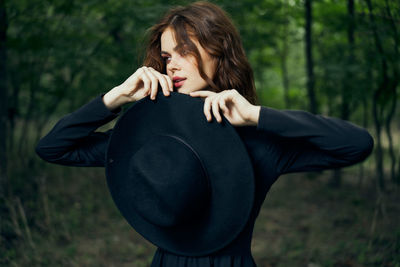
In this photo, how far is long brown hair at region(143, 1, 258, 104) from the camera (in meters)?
1.45

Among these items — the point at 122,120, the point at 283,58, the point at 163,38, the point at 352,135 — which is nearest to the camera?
the point at 352,135

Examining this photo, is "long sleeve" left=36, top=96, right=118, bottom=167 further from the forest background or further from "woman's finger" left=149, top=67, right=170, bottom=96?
the forest background

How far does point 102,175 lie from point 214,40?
6272mm

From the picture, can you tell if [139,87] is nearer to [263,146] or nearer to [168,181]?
[168,181]

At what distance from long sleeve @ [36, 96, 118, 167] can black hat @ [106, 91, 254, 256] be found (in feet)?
0.43

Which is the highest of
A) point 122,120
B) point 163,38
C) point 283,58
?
point 163,38

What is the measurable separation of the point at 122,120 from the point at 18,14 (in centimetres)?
397

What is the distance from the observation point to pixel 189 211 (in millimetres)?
1312

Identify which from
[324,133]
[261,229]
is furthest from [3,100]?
[324,133]

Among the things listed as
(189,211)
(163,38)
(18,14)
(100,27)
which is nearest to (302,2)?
(100,27)

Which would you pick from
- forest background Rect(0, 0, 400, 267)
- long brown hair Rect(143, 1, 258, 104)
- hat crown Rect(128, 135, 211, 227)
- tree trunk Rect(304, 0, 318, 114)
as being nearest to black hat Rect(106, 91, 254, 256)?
hat crown Rect(128, 135, 211, 227)

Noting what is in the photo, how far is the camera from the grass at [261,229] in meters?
3.91

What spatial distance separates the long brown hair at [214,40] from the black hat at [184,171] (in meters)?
0.25

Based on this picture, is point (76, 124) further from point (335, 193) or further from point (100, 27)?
point (335, 193)
